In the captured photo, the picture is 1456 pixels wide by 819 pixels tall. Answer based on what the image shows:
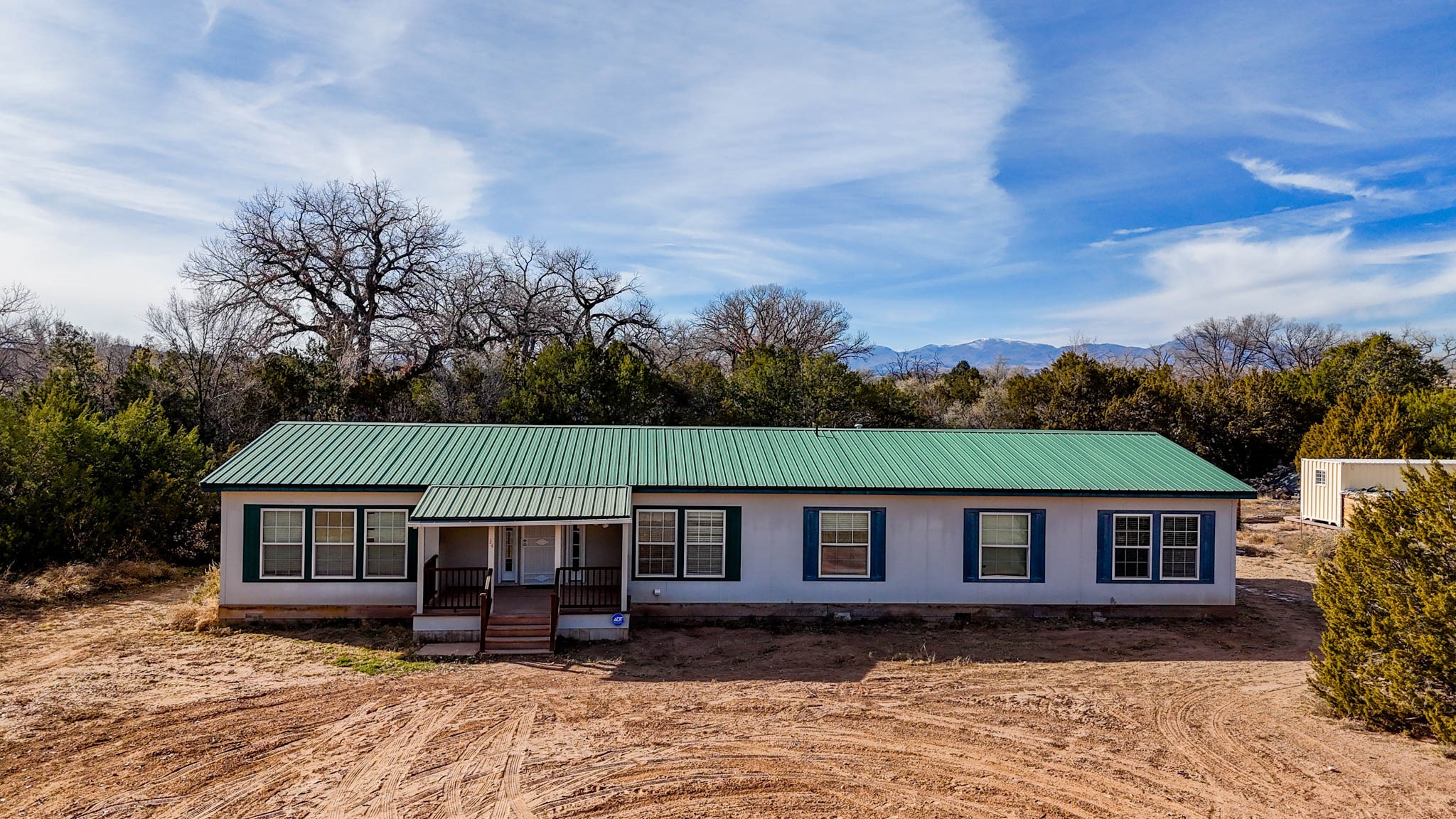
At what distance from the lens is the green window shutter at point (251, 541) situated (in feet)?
46.0

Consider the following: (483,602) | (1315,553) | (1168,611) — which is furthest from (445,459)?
(1315,553)

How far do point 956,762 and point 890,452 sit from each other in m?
8.18

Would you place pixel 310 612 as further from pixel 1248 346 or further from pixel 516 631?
pixel 1248 346

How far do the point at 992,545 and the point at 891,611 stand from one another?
2263mm

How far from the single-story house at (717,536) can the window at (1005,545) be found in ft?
A: 0.16

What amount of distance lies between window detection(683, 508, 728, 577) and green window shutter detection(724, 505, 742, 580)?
3.6 inches

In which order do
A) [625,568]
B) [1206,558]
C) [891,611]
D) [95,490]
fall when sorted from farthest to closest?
[95,490], [1206,558], [891,611], [625,568]

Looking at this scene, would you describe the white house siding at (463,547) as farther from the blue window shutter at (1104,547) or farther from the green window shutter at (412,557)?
the blue window shutter at (1104,547)

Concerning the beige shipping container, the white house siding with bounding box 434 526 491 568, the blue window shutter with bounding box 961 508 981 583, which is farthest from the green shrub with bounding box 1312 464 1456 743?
the beige shipping container

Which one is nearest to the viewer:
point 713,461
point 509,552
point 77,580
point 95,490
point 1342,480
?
point 509,552

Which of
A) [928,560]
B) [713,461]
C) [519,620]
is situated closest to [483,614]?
[519,620]

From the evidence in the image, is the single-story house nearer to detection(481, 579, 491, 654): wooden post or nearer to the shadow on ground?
the shadow on ground

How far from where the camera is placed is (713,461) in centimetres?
1554

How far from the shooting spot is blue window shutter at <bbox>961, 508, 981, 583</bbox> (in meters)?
14.9
